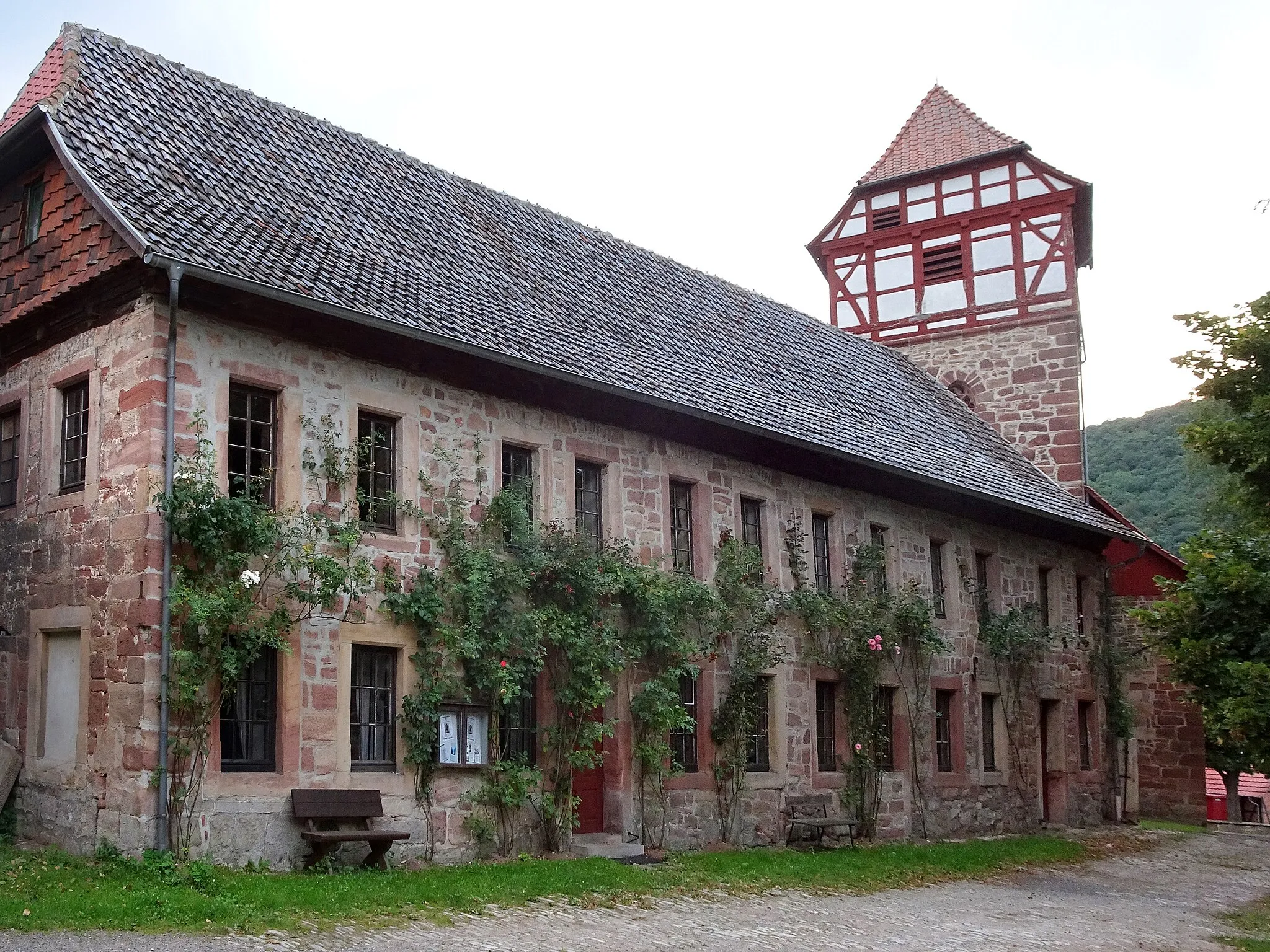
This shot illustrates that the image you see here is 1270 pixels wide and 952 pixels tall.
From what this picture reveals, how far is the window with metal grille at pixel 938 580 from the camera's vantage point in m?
22.2

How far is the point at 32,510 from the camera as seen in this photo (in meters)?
13.9

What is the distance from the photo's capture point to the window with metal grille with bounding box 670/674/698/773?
17.1 m

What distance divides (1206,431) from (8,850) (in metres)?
13.5

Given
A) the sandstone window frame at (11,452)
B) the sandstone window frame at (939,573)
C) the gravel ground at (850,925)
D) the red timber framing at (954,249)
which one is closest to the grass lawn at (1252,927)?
the gravel ground at (850,925)

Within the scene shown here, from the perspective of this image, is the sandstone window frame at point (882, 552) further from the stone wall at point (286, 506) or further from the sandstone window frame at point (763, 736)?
the sandstone window frame at point (763, 736)

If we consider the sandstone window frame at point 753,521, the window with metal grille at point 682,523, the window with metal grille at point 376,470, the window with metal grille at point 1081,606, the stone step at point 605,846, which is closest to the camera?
the window with metal grille at point 376,470

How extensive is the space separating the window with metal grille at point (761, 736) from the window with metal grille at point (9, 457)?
8649 mm

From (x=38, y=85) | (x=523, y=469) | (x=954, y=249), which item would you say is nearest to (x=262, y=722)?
(x=523, y=469)

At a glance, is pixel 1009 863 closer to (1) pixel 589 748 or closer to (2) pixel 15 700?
(1) pixel 589 748

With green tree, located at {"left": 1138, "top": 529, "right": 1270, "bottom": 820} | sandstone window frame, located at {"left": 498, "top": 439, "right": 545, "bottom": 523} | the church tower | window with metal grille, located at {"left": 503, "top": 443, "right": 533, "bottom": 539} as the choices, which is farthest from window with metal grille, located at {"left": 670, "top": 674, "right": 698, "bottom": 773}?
the church tower

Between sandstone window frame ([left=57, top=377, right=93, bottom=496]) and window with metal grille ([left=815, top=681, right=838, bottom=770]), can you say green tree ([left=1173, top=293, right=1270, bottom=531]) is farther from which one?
sandstone window frame ([left=57, top=377, right=93, bottom=496])

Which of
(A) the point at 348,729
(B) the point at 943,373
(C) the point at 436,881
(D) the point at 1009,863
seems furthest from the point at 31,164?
(B) the point at 943,373

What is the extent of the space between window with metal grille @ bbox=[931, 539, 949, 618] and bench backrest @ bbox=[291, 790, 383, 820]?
1122cm

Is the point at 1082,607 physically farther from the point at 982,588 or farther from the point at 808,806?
the point at 808,806
